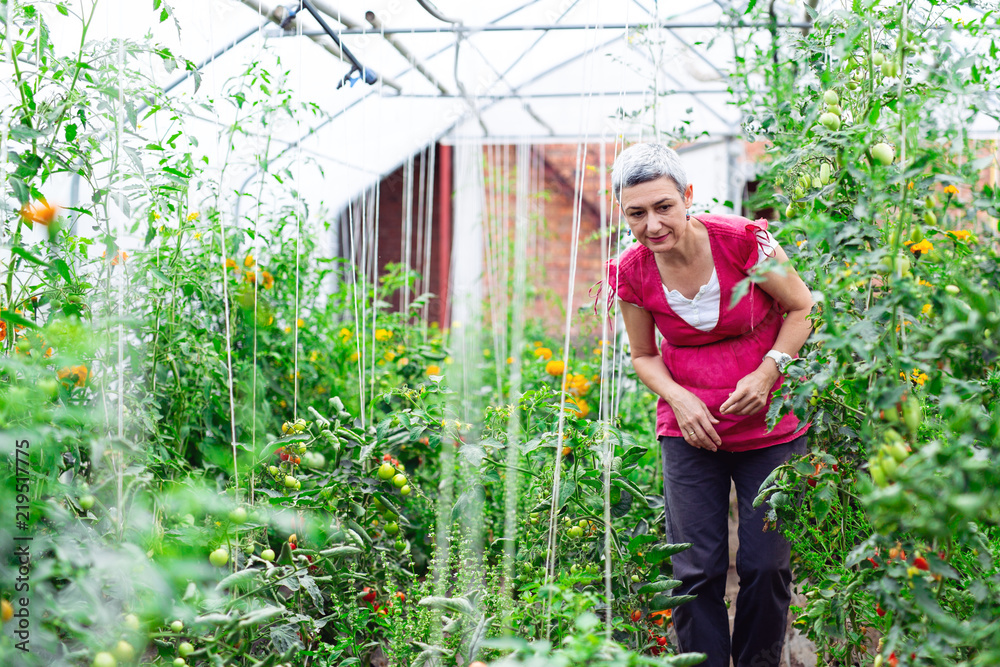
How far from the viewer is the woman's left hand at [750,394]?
125cm

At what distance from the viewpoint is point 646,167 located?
3.97 ft

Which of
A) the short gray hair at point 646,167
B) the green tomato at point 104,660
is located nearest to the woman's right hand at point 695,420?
the short gray hair at point 646,167

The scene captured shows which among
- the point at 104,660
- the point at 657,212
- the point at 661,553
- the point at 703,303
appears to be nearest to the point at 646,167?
the point at 657,212

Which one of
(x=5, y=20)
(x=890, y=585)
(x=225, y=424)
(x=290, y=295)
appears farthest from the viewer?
(x=290, y=295)

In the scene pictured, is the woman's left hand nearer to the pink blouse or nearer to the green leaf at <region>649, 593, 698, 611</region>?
the pink blouse

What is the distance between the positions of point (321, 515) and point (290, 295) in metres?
0.88

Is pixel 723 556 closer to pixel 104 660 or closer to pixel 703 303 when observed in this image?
pixel 703 303

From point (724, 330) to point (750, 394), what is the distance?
145mm

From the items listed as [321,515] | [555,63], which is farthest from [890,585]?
[555,63]

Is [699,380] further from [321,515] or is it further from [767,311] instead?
[321,515]

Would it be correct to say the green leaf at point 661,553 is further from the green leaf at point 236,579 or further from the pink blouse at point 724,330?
the green leaf at point 236,579

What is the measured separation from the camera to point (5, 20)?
35.4 inches

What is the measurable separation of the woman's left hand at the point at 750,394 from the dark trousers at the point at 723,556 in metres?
0.13

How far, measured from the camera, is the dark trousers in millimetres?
1300
